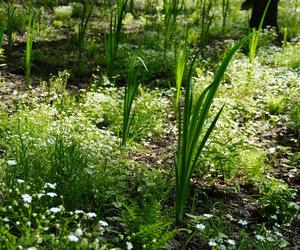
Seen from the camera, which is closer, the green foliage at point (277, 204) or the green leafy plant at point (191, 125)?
the green leafy plant at point (191, 125)

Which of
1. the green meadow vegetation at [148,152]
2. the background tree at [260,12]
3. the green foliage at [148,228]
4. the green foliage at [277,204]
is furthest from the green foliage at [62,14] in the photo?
the green foliage at [148,228]

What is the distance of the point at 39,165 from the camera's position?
280cm

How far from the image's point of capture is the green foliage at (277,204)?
3217 millimetres

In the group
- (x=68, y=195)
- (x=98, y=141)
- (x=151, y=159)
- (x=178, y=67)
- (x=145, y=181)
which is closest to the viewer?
(x=68, y=195)

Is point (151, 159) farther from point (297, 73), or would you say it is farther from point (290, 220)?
point (297, 73)

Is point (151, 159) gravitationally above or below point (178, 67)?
below

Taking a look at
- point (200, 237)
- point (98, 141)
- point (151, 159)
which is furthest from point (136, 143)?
point (200, 237)

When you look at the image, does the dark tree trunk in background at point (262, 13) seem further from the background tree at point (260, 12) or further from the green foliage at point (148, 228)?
the green foliage at point (148, 228)

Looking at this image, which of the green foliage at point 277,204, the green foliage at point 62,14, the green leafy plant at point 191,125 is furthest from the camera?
the green foliage at point 62,14

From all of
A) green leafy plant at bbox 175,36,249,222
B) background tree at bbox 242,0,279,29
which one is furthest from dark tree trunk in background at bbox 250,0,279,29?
green leafy plant at bbox 175,36,249,222

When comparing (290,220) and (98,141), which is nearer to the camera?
(290,220)

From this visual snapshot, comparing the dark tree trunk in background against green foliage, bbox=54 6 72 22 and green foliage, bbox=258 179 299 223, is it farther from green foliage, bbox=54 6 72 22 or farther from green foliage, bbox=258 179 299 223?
green foliage, bbox=258 179 299 223

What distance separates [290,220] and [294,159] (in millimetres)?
1004

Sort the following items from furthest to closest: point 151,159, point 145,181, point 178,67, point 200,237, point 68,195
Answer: point 178,67 < point 151,159 < point 145,181 < point 200,237 < point 68,195
